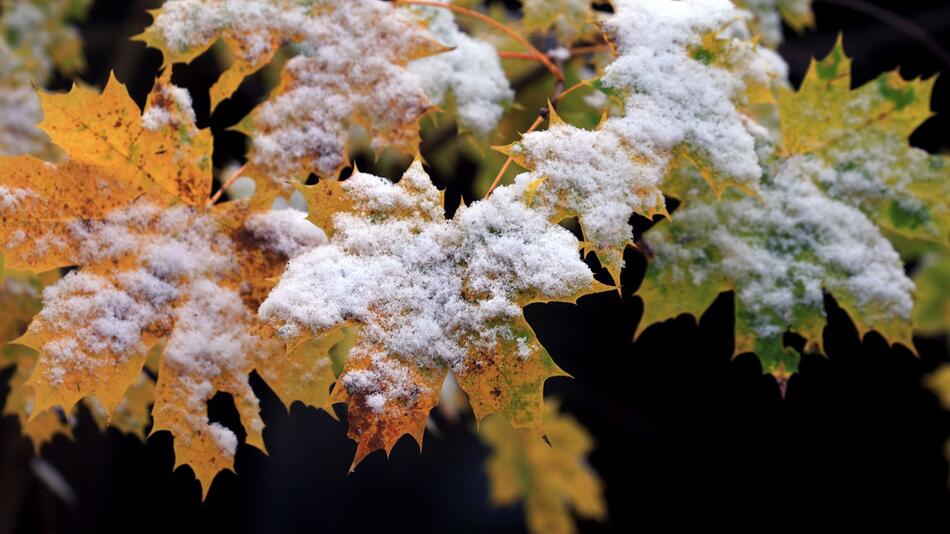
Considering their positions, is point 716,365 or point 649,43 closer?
point 649,43

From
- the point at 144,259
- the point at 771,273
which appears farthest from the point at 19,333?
the point at 771,273

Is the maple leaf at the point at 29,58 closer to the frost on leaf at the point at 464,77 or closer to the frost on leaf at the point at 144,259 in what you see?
the frost on leaf at the point at 144,259

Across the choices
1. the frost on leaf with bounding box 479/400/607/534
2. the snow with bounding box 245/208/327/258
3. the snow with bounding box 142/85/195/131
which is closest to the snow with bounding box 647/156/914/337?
the snow with bounding box 245/208/327/258

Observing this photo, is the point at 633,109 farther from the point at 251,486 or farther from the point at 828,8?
the point at 251,486

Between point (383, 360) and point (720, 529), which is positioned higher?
point (383, 360)

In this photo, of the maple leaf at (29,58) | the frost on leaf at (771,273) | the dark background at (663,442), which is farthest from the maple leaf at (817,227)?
the dark background at (663,442)

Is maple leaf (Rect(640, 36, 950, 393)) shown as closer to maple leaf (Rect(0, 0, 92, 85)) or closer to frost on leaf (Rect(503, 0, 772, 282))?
frost on leaf (Rect(503, 0, 772, 282))

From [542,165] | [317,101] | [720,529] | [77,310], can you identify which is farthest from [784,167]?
[720,529]
